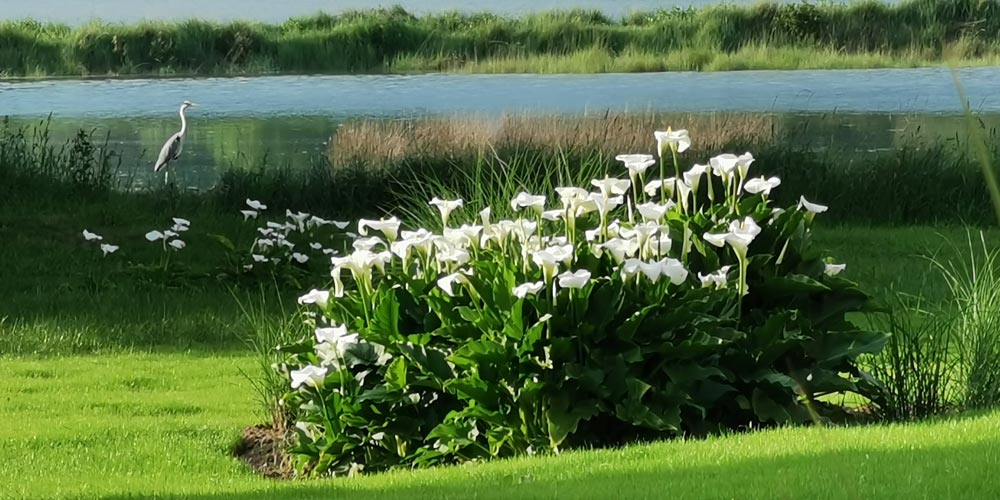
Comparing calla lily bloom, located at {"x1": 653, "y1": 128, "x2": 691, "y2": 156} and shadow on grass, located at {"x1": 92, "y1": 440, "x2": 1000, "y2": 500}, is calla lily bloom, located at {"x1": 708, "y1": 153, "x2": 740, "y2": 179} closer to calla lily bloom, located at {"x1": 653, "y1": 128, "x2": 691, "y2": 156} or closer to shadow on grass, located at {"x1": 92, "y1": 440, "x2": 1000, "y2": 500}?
calla lily bloom, located at {"x1": 653, "y1": 128, "x2": 691, "y2": 156}

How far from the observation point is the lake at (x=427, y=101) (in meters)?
20.8

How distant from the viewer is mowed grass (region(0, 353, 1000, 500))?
4117 millimetres

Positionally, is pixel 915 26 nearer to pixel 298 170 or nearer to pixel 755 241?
pixel 298 170

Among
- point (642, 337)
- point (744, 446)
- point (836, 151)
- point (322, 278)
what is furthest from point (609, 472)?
point (836, 151)

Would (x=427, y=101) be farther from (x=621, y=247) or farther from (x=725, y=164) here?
(x=621, y=247)

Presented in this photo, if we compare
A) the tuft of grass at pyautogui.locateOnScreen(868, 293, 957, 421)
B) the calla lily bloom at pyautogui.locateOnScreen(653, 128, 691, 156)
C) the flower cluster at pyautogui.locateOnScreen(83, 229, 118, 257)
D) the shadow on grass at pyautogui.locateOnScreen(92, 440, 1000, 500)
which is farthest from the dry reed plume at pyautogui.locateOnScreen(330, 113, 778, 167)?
the shadow on grass at pyautogui.locateOnScreen(92, 440, 1000, 500)

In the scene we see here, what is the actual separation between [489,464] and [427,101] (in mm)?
19380

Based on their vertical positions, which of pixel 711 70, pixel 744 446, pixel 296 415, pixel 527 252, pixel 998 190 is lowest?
pixel 711 70

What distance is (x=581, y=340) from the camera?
217 inches

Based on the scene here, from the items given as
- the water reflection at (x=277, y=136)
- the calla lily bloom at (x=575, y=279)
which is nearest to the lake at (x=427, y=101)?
the water reflection at (x=277, y=136)

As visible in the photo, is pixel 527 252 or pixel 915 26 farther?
pixel 915 26

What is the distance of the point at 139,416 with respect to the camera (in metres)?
6.96

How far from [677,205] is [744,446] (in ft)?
5.95

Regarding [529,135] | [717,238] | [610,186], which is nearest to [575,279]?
[717,238]
